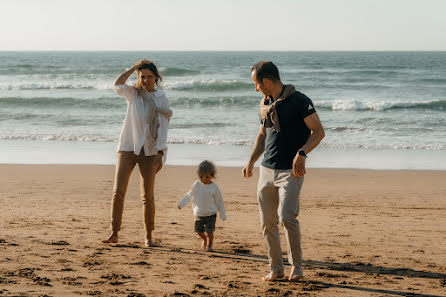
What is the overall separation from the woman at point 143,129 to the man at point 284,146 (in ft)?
4.43

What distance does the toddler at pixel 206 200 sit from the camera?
586 centimetres

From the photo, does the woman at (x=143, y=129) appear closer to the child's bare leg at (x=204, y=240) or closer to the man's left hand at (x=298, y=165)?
the child's bare leg at (x=204, y=240)

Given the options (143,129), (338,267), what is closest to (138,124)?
(143,129)

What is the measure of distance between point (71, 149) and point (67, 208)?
700 centimetres

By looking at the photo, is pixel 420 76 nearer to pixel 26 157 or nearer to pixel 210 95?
pixel 210 95

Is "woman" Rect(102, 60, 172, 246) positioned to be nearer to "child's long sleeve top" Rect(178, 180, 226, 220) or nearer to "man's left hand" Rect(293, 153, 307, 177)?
"child's long sleeve top" Rect(178, 180, 226, 220)

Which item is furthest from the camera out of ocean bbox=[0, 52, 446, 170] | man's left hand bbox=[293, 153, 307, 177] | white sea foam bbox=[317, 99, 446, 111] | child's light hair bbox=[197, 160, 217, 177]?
white sea foam bbox=[317, 99, 446, 111]

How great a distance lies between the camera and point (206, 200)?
19.4ft

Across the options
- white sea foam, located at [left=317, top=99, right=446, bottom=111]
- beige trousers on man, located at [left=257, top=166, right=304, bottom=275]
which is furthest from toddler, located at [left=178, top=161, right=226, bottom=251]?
white sea foam, located at [left=317, top=99, right=446, bottom=111]

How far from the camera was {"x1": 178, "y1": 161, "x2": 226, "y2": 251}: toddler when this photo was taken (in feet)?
19.2

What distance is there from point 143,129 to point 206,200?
894 millimetres

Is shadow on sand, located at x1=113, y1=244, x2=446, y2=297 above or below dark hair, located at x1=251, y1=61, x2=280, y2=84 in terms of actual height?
below

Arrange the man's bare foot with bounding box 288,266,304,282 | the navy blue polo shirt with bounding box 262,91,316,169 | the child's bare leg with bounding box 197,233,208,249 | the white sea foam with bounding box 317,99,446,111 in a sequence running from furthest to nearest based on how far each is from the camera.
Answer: the white sea foam with bounding box 317,99,446,111
the child's bare leg with bounding box 197,233,208,249
the man's bare foot with bounding box 288,266,304,282
the navy blue polo shirt with bounding box 262,91,316,169

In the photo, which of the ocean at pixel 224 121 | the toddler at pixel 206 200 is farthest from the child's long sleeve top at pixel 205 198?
the ocean at pixel 224 121
